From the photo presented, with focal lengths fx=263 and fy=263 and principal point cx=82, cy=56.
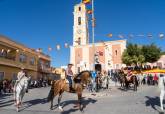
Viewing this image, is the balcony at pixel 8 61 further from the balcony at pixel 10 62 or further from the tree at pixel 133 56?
the tree at pixel 133 56

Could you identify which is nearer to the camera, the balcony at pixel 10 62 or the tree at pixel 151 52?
the balcony at pixel 10 62

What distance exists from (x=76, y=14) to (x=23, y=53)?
3623 cm

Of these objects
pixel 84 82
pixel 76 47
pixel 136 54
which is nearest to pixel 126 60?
pixel 136 54

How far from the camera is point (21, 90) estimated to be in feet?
43.9

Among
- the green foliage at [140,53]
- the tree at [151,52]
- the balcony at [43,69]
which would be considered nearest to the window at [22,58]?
the balcony at [43,69]

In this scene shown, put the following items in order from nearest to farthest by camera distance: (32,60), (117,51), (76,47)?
(32,60), (117,51), (76,47)

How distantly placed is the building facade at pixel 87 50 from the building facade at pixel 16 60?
14833mm

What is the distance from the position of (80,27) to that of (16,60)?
124 ft

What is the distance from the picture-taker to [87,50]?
72875mm

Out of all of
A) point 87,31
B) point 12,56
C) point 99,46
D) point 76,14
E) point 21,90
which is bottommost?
point 21,90

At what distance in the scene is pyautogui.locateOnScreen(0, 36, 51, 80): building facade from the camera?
37.4 meters

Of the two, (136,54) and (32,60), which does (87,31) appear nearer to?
(136,54)

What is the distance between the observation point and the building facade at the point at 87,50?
2744 inches

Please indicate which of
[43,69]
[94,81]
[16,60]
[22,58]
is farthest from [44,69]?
[94,81]
